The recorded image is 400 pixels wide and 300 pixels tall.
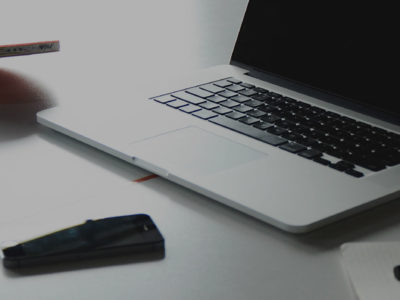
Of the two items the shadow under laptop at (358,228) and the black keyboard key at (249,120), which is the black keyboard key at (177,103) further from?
the shadow under laptop at (358,228)

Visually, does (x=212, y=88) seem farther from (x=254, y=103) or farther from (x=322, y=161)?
(x=322, y=161)

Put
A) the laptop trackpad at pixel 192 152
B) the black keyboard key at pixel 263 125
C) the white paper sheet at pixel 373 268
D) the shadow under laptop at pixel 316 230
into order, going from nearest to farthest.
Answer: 1. the white paper sheet at pixel 373 268
2. the shadow under laptop at pixel 316 230
3. the laptop trackpad at pixel 192 152
4. the black keyboard key at pixel 263 125

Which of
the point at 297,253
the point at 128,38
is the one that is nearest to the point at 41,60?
the point at 128,38

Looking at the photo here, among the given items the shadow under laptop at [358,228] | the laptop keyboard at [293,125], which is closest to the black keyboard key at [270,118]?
the laptop keyboard at [293,125]

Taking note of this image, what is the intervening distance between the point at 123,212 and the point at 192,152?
14 cm

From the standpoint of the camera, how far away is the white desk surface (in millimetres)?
680

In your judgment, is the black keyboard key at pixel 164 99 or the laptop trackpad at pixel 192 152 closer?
the laptop trackpad at pixel 192 152

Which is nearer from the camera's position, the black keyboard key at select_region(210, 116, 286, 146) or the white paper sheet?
the white paper sheet

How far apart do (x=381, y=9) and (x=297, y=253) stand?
17.4 inches

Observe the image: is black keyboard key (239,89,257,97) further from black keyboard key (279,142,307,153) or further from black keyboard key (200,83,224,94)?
black keyboard key (279,142,307,153)

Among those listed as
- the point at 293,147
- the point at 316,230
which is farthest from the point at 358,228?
the point at 293,147

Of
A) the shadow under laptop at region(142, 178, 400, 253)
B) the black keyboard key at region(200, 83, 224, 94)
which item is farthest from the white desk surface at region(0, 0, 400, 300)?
the black keyboard key at region(200, 83, 224, 94)

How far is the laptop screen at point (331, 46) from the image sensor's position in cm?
103

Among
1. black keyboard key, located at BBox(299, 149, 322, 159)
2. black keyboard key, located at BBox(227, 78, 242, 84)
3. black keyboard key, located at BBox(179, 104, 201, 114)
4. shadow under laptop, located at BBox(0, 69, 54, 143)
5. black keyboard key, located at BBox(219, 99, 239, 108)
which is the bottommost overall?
shadow under laptop, located at BBox(0, 69, 54, 143)
